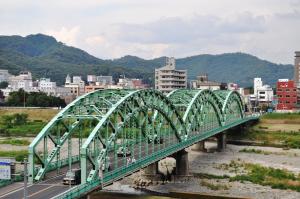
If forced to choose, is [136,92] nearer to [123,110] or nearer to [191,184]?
[123,110]

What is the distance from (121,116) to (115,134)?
4.83 meters

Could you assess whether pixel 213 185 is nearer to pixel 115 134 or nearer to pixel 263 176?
pixel 263 176

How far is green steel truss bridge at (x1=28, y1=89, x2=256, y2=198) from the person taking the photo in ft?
153

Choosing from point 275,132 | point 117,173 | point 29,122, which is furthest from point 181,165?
point 29,122

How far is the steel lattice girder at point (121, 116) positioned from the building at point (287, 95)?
3338 inches

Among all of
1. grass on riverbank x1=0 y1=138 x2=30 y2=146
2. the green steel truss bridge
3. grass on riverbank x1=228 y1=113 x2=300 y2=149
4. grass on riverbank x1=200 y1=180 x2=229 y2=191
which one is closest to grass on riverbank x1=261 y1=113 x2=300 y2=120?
grass on riverbank x1=228 y1=113 x2=300 y2=149

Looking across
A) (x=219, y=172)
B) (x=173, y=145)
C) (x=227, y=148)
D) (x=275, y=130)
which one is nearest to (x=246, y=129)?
(x=275, y=130)

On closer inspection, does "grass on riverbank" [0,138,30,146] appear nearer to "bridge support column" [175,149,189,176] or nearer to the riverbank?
the riverbank

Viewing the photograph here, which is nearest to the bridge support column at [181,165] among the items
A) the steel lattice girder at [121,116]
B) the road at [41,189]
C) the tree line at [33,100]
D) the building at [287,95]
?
the steel lattice girder at [121,116]

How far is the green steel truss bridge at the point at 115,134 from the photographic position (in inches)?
1834

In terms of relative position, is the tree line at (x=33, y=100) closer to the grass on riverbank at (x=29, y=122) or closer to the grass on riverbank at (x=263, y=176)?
the grass on riverbank at (x=29, y=122)

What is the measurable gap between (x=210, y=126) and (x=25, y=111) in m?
80.9

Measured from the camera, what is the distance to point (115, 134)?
50188mm

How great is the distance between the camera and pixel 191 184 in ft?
232
